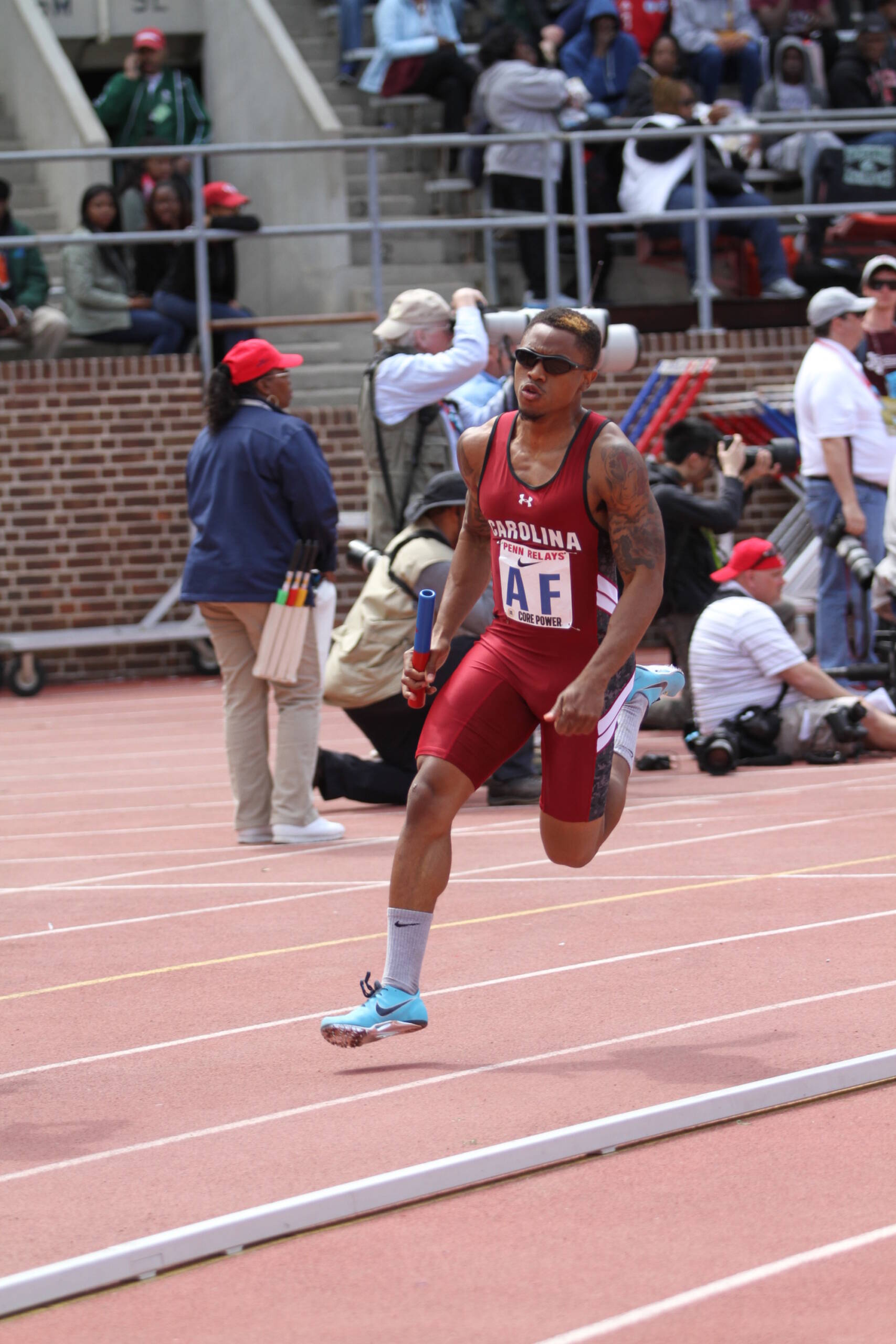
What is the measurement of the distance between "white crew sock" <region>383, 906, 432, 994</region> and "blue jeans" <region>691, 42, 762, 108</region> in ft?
48.6

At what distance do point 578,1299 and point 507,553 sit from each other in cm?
224

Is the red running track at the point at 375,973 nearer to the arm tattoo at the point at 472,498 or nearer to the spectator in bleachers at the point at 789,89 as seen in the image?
the arm tattoo at the point at 472,498

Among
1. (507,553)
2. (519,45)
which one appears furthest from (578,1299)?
(519,45)

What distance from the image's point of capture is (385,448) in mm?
9688

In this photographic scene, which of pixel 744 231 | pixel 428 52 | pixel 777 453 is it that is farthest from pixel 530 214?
pixel 777 453

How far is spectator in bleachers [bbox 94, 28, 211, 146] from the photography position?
17078 mm

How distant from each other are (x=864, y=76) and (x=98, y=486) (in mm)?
8212

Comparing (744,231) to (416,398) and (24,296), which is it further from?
(416,398)

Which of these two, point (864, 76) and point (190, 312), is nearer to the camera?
point (190, 312)

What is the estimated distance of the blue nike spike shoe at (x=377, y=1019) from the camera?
471 centimetres

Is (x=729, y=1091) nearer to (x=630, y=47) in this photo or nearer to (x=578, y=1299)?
(x=578, y=1299)

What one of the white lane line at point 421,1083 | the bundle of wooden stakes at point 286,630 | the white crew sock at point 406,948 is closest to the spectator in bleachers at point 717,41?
the bundle of wooden stakes at point 286,630

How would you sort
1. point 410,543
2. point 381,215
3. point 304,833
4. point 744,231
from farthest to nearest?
1. point 381,215
2. point 744,231
3. point 410,543
4. point 304,833

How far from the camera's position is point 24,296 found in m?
15.0
